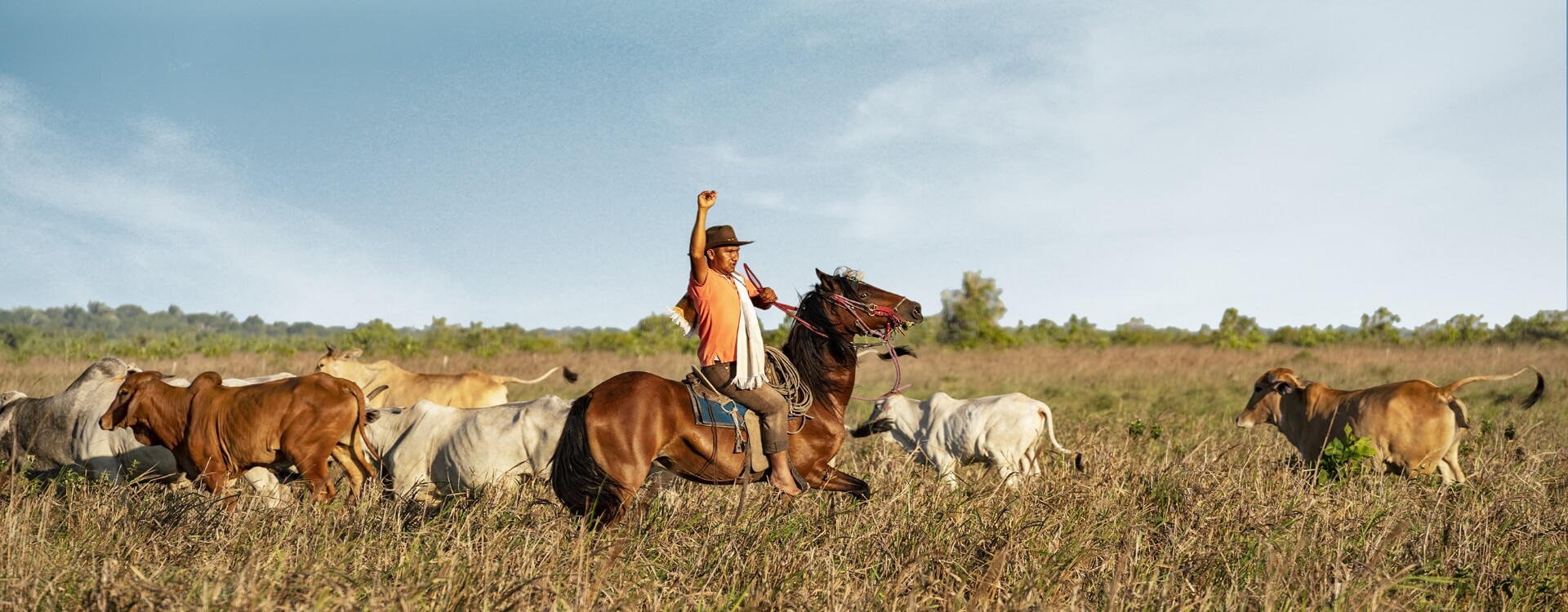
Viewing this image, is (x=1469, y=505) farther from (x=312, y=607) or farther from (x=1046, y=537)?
(x=312, y=607)

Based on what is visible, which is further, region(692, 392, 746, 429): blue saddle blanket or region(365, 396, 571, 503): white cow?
region(365, 396, 571, 503): white cow

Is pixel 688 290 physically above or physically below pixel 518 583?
above

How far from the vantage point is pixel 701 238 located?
18.8 feet

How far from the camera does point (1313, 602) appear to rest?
4.60m

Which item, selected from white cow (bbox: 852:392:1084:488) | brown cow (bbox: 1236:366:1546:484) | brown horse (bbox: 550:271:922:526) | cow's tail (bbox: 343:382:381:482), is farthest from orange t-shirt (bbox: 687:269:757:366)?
brown cow (bbox: 1236:366:1546:484)

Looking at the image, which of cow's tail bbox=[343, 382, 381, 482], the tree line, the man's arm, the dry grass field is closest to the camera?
the dry grass field

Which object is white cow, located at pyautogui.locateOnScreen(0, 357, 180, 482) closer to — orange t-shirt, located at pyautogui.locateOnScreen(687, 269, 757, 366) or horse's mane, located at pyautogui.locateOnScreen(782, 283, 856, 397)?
orange t-shirt, located at pyautogui.locateOnScreen(687, 269, 757, 366)

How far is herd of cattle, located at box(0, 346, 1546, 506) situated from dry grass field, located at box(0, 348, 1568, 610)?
457 mm

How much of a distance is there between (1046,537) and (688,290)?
8.07 ft

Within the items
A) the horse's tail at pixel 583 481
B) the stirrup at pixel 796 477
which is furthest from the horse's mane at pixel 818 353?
the horse's tail at pixel 583 481

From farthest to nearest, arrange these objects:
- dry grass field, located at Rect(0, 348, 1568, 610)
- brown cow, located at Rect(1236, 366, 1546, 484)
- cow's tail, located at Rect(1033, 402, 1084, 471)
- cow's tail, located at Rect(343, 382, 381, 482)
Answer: brown cow, located at Rect(1236, 366, 1546, 484)
cow's tail, located at Rect(1033, 402, 1084, 471)
cow's tail, located at Rect(343, 382, 381, 482)
dry grass field, located at Rect(0, 348, 1568, 610)

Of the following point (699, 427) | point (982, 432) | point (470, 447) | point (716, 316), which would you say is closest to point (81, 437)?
point (470, 447)

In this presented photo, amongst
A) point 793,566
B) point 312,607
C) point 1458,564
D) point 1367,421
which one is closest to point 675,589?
point 793,566

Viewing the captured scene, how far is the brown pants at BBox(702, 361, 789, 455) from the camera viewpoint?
239 inches
